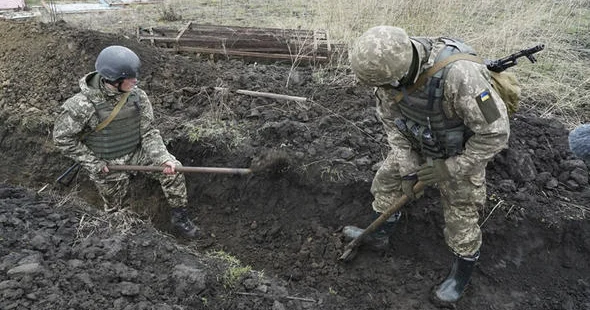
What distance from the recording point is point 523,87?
17.3 feet

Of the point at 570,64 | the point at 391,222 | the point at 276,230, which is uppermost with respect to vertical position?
the point at 570,64

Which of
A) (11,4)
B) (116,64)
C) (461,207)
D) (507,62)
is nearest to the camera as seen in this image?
(507,62)

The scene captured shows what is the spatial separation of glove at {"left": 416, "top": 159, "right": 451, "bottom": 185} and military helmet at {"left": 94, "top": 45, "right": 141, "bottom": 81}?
219 centimetres

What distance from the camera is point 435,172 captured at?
9.79 feet

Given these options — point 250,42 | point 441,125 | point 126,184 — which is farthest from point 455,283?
point 250,42

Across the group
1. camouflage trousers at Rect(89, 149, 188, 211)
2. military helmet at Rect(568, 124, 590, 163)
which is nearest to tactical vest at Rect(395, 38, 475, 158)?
military helmet at Rect(568, 124, 590, 163)

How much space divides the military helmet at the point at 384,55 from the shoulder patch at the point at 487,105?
17.3 inches

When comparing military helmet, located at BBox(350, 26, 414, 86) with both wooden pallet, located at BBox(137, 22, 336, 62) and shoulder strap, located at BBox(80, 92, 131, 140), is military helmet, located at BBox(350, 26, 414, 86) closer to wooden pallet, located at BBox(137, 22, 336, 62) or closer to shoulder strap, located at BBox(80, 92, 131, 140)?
shoulder strap, located at BBox(80, 92, 131, 140)

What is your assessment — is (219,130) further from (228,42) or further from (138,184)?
(228,42)

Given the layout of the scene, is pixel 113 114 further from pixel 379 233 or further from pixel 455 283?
pixel 455 283

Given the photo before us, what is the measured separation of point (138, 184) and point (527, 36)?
5350mm

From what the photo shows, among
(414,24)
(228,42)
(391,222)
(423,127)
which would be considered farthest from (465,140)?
(228,42)

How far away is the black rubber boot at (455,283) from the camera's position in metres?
3.41

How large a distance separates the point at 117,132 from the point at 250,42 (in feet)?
9.72
